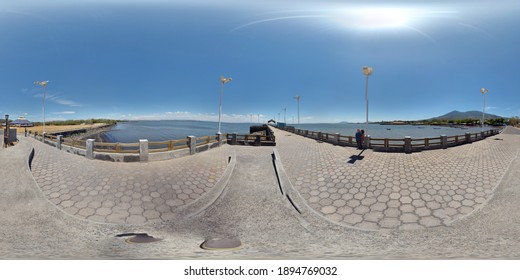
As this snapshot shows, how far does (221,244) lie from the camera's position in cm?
447

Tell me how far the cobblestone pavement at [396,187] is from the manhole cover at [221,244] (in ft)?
8.41

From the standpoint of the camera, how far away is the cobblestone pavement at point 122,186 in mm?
5711

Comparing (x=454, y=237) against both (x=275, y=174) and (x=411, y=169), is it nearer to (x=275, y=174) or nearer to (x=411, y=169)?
(x=411, y=169)

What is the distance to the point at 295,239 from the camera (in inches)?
184

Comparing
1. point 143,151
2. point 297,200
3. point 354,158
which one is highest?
point 143,151

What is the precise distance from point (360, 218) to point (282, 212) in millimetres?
2066

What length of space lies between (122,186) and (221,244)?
14.7 ft

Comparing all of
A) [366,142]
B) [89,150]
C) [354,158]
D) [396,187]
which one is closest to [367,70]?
[366,142]

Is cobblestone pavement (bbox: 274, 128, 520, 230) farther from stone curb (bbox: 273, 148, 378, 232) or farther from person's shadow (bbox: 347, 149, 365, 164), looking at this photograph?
stone curb (bbox: 273, 148, 378, 232)

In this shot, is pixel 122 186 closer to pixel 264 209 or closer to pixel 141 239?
pixel 141 239

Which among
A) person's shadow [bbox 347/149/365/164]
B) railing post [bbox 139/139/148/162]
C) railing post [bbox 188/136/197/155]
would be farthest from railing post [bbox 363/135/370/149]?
railing post [bbox 139/139/148/162]

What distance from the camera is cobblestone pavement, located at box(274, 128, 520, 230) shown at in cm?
529

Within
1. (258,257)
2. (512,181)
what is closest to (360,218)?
(258,257)

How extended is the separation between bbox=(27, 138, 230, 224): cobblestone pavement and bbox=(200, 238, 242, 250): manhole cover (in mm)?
1836
